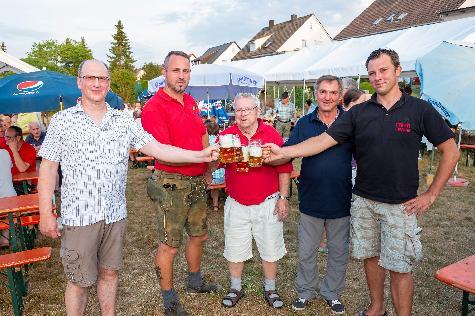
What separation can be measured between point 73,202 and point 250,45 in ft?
164

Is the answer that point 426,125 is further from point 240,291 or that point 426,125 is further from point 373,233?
point 240,291

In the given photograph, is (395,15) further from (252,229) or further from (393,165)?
(393,165)

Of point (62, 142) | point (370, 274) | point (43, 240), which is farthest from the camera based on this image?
point (43, 240)

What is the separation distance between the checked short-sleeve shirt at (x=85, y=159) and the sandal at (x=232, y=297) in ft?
4.78

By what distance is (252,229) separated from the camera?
11.1ft

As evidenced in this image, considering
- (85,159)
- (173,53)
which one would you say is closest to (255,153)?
(173,53)

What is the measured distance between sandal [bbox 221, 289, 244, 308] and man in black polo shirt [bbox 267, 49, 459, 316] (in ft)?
4.24

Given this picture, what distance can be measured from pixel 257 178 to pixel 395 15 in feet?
97.3

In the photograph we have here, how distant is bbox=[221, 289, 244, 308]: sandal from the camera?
11.4 ft

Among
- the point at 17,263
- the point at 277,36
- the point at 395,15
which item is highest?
the point at 277,36

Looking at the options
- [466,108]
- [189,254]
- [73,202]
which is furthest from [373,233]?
[466,108]

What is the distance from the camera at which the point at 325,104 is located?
3.10 metres

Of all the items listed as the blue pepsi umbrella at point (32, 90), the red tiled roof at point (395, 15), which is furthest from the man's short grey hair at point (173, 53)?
the red tiled roof at point (395, 15)

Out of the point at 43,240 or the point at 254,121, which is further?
the point at 43,240
